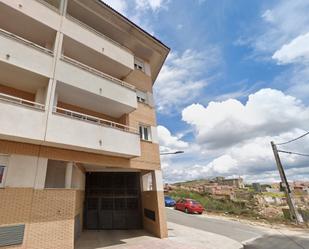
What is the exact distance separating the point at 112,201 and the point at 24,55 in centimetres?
1006

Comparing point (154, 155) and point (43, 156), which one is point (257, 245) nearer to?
point (154, 155)

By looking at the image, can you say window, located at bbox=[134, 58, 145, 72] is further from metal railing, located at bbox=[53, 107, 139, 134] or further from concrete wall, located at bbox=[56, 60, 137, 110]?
metal railing, located at bbox=[53, 107, 139, 134]

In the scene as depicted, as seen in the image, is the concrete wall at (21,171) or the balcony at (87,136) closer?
the concrete wall at (21,171)

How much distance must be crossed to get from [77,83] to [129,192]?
821cm

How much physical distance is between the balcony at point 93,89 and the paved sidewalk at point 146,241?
22.3 feet

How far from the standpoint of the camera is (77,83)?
900 cm

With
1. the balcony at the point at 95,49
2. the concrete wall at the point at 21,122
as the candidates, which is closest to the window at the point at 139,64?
the balcony at the point at 95,49

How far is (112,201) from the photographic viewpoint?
523 inches

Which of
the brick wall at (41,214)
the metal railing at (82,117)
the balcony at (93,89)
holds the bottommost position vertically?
the brick wall at (41,214)

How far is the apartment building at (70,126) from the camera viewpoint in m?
6.83

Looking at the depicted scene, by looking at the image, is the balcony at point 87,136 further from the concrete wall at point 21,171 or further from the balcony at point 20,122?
the concrete wall at point 21,171

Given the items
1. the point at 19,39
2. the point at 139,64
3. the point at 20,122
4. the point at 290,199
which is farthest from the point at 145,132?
the point at 290,199

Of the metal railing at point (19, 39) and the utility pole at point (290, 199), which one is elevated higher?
the metal railing at point (19, 39)

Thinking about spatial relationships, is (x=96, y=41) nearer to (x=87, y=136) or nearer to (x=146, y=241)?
(x=87, y=136)
